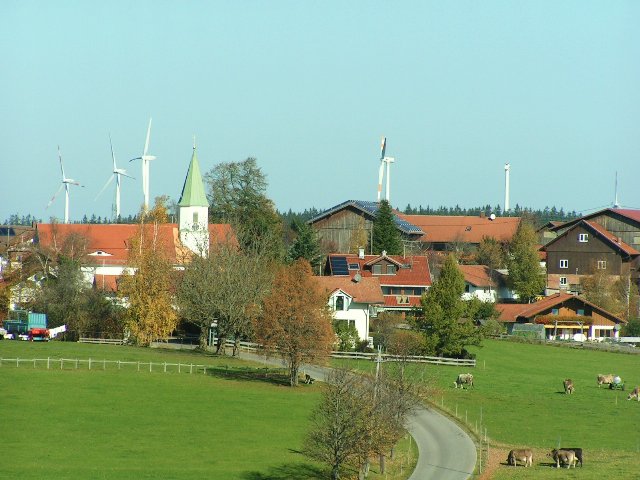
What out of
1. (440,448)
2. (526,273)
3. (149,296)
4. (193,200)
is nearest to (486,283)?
(526,273)

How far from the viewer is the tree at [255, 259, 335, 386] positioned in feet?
210

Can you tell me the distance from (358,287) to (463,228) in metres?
69.6

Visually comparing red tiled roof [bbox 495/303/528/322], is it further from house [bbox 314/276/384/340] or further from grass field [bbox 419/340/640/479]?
house [bbox 314/276/384/340]

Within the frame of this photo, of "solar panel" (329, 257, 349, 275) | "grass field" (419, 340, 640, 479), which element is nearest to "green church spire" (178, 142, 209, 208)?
"solar panel" (329, 257, 349, 275)

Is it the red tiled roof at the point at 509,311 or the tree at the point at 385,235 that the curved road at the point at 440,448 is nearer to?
the red tiled roof at the point at 509,311

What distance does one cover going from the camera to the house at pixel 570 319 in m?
95.2

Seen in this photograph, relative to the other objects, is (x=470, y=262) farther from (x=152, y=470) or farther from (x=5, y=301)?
(x=152, y=470)

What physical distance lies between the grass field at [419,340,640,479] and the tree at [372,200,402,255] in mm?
31254

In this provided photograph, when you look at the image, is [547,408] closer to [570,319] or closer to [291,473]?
[291,473]

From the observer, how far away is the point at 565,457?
45.4m

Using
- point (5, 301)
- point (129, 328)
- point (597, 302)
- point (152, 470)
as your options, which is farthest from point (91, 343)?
point (597, 302)

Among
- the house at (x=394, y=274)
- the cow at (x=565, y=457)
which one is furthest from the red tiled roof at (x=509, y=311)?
the cow at (x=565, y=457)

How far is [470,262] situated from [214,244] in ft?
193

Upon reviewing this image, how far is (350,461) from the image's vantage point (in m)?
44.2
